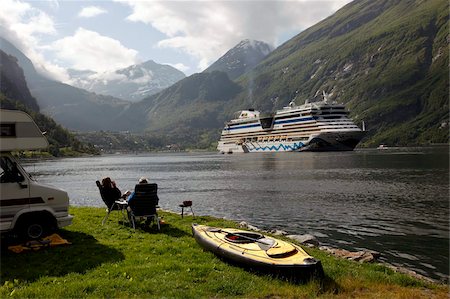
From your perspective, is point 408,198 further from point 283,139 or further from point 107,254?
point 283,139

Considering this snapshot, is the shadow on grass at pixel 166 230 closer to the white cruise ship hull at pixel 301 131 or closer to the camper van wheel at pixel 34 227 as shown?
the camper van wheel at pixel 34 227

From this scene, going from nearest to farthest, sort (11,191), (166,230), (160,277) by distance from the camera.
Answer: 1. (160,277)
2. (11,191)
3. (166,230)

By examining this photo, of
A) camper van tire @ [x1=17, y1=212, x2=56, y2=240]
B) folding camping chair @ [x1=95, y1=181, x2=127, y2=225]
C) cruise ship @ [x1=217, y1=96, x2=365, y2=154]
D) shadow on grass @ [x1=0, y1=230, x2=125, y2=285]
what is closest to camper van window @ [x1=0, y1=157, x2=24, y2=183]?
camper van tire @ [x1=17, y1=212, x2=56, y2=240]

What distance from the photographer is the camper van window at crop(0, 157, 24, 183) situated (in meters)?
12.5

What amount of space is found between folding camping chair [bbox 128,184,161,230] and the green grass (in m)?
2.11

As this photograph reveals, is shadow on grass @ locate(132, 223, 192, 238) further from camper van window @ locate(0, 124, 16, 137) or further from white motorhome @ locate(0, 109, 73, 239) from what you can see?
camper van window @ locate(0, 124, 16, 137)

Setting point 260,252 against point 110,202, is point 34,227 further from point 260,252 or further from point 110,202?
point 260,252

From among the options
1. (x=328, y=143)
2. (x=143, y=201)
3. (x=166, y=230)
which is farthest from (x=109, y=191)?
(x=328, y=143)

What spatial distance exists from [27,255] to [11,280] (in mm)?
2056

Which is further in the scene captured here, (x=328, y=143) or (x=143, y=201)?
(x=328, y=143)

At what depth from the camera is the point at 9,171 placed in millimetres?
12625

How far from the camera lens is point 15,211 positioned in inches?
491

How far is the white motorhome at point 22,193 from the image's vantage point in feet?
40.5

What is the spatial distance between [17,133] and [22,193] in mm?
2062
